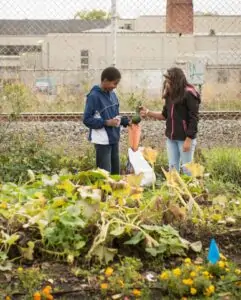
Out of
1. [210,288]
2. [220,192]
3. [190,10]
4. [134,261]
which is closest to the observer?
[210,288]

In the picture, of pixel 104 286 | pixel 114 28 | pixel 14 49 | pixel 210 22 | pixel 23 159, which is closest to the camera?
pixel 104 286

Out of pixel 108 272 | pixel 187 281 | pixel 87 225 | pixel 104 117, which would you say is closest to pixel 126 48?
pixel 104 117

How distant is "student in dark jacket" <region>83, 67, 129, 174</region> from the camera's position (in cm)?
750

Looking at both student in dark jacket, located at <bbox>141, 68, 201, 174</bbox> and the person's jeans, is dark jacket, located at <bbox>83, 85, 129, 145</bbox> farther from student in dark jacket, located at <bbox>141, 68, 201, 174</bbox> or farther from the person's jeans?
the person's jeans

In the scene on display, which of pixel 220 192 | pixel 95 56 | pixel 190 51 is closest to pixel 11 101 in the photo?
pixel 220 192

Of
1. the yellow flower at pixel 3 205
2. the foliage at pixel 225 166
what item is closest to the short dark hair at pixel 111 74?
the foliage at pixel 225 166

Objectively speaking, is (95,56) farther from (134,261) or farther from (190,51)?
(134,261)

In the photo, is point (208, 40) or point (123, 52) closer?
point (123, 52)

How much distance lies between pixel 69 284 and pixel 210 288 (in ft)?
2.80

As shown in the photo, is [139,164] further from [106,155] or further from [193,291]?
[193,291]

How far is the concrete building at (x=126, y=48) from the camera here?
12.9 metres

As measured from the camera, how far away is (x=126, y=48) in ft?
55.4

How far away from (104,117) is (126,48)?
9.49 meters

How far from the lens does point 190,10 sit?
12.3 m
